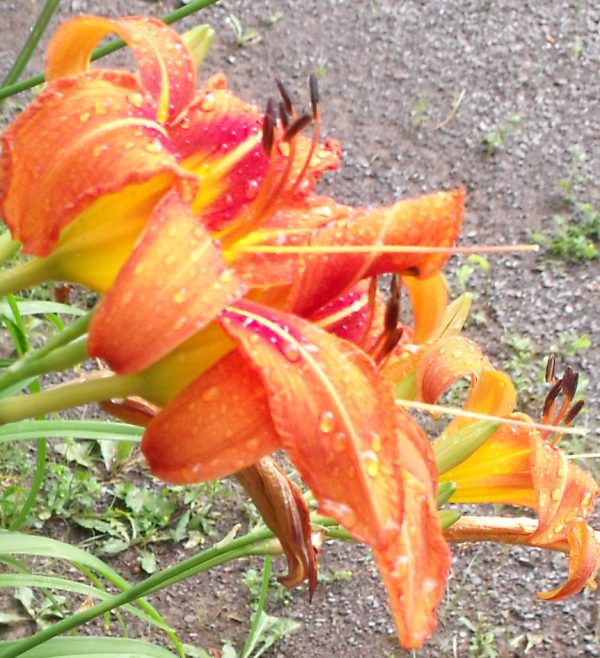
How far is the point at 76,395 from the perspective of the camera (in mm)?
669

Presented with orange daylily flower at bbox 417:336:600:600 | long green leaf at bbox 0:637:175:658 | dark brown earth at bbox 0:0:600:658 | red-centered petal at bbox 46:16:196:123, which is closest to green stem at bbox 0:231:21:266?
red-centered petal at bbox 46:16:196:123

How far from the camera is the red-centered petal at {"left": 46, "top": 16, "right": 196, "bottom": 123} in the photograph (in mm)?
725

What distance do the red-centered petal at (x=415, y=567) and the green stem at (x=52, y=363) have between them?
0.23 meters

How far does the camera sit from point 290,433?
57cm

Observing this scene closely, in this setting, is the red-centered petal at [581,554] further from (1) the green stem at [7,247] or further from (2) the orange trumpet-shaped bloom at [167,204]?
(1) the green stem at [7,247]

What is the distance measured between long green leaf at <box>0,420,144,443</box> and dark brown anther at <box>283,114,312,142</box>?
661 millimetres

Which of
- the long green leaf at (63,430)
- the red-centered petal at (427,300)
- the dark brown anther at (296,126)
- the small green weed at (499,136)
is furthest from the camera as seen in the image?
the small green weed at (499,136)

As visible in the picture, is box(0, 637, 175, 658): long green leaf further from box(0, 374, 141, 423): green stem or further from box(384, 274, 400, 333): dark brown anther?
box(384, 274, 400, 333): dark brown anther

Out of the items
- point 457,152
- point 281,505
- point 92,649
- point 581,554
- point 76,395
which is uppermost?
point 76,395

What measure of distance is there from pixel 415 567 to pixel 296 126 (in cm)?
31

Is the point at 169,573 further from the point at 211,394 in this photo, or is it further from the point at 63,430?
the point at 211,394

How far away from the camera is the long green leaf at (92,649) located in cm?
126

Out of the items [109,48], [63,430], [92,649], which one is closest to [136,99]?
[109,48]

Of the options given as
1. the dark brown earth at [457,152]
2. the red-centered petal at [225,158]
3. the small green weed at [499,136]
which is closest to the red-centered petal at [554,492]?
the red-centered petal at [225,158]
